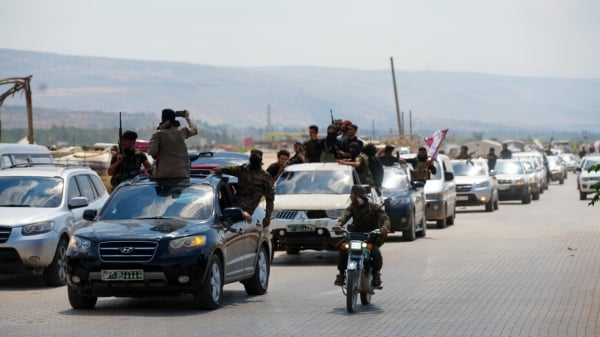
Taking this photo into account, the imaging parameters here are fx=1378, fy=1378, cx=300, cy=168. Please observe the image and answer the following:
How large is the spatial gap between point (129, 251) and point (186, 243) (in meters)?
0.61

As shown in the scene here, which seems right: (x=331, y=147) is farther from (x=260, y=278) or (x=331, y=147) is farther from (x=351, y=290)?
(x=351, y=290)

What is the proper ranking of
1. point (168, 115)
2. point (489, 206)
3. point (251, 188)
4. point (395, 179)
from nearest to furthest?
point (168, 115) < point (251, 188) < point (395, 179) < point (489, 206)

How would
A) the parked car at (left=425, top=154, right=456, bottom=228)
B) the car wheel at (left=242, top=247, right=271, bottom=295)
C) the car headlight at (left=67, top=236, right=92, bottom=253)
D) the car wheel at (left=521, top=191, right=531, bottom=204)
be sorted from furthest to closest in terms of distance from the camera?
the car wheel at (left=521, top=191, right=531, bottom=204)
the parked car at (left=425, top=154, right=456, bottom=228)
the car wheel at (left=242, top=247, right=271, bottom=295)
the car headlight at (left=67, top=236, right=92, bottom=253)

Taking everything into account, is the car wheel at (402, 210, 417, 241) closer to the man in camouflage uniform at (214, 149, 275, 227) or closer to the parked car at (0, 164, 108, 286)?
the parked car at (0, 164, 108, 286)

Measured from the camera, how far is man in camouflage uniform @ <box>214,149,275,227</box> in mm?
17625

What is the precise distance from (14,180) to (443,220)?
16.0m

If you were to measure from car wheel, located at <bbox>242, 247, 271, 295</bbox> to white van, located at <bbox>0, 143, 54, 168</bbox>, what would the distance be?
25.6 feet

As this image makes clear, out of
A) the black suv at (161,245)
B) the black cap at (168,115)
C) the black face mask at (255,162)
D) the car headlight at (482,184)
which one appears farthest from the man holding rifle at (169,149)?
the car headlight at (482,184)

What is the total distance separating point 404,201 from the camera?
89.9 ft

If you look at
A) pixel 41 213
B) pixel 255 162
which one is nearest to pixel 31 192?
pixel 41 213

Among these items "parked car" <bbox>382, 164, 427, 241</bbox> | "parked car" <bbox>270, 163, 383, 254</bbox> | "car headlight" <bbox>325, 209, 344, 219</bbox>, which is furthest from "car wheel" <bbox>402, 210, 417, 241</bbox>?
"car headlight" <bbox>325, 209, 344, 219</bbox>

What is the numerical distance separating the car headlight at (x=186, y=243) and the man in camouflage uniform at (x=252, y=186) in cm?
274

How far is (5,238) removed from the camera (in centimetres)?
1764

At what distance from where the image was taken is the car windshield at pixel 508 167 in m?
50.7
